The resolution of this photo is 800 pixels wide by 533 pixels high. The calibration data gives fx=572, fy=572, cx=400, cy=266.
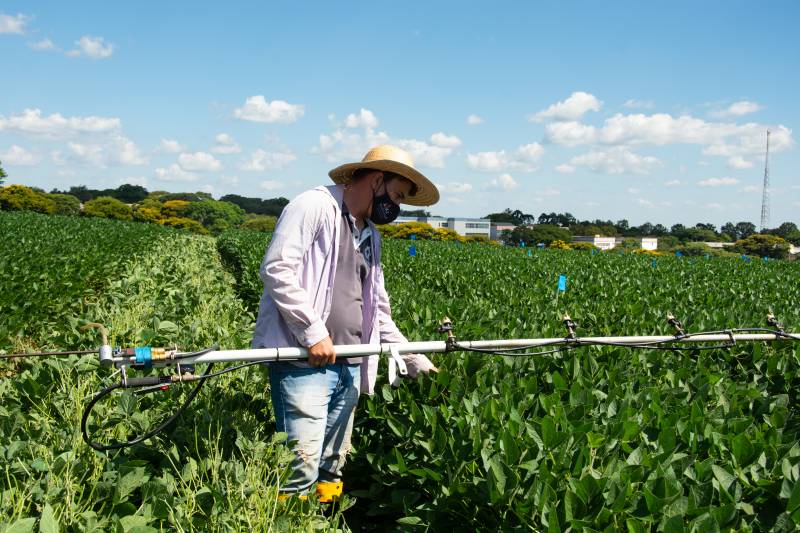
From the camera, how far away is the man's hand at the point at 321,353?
2584 mm

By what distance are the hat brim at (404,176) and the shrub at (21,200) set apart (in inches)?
2818

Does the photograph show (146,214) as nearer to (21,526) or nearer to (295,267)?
(295,267)

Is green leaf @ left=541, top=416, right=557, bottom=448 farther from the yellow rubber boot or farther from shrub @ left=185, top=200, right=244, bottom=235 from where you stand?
shrub @ left=185, top=200, right=244, bottom=235

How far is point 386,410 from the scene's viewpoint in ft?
11.2

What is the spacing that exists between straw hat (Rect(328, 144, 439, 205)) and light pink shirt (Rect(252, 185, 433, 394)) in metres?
0.16

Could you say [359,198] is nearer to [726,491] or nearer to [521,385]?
[521,385]

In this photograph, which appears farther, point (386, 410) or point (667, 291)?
point (667, 291)

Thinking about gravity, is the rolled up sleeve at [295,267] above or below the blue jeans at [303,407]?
above

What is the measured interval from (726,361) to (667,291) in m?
6.55

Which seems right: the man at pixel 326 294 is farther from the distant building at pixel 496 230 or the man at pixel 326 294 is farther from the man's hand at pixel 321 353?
the distant building at pixel 496 230

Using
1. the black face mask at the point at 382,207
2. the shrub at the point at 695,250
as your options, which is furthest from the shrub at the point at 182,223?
the black face mask at the point at 382,207

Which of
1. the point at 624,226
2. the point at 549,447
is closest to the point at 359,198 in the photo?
the point at 549,447

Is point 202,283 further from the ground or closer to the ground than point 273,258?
closer to the ground

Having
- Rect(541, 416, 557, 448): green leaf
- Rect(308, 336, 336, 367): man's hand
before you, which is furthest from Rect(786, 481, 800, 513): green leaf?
Rect(308, 336, 336, 367): man's hand
